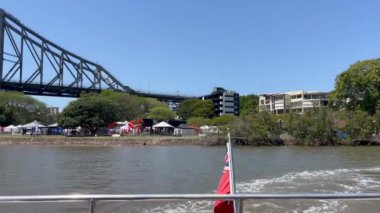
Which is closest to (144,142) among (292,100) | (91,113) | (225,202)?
(91,113)

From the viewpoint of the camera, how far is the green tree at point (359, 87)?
244 feet

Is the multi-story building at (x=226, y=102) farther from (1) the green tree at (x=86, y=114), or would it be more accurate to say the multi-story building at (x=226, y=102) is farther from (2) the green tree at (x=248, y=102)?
(1) the green tree at (x=86, y=114)

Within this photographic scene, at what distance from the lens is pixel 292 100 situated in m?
166

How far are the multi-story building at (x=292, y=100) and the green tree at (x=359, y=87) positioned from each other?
75504 millimetres

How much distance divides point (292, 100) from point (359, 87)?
89.3 m

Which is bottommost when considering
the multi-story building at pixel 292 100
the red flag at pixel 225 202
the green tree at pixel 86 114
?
the red flag at pixel 225 202

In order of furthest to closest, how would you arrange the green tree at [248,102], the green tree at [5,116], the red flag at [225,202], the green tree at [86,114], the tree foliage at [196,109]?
the green tree at [248,102], the tree foliage at [196,109], the green tree at [5,116], the green tree at [86,114], the red flag at [225,202]

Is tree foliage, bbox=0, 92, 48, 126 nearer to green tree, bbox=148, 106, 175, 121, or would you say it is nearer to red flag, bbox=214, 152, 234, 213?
green tree, bbox=148, 106, 175, 121

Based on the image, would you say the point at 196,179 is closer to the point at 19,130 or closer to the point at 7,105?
the point at 19,130

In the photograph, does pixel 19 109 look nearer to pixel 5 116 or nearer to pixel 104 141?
pixel 5 116

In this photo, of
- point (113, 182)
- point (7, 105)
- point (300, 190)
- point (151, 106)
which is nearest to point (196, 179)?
point (113, 182)

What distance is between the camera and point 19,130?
292 feet

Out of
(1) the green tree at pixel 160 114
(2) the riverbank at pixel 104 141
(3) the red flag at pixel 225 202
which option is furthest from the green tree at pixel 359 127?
(1) the green tree at pixel 160 114

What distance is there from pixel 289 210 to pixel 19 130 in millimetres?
89177
